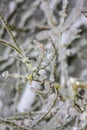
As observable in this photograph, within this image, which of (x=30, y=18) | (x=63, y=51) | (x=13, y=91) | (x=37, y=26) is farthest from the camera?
(x=30, y=18)

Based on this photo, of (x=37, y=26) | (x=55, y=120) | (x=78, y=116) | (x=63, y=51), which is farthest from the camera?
(x=37, y=26)

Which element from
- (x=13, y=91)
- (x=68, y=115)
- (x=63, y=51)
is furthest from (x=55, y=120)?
(x=13, y=91)

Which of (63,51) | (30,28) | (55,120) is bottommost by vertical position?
(55,120)

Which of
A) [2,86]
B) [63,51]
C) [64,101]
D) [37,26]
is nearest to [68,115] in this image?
[64,101]

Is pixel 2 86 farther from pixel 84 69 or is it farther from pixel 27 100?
pixel 84 69

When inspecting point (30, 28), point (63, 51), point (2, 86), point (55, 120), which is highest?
point (30, 28)

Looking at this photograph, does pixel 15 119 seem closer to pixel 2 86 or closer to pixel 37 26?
pixel 2 86

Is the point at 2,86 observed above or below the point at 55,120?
above

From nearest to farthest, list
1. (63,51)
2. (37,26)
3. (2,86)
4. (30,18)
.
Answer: (63,51) < (2,86) < (37,26) < (30,18)

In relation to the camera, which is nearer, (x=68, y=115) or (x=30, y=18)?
(x=68, y=115)
